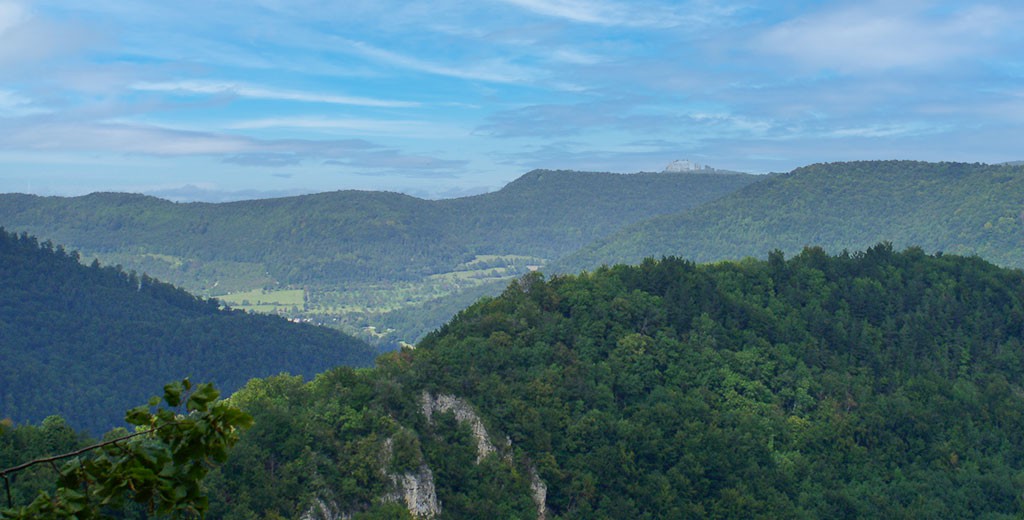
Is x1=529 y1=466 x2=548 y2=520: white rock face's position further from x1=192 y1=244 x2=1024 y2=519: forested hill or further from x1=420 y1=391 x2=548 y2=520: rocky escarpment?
x1=192 y1=244 x2=1024 y2=519: forested hill

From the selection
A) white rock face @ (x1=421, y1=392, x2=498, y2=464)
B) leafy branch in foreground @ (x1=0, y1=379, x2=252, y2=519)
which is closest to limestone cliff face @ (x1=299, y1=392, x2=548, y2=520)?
white rock face @ (x1=421, y1=392, x2=498, y2=464)

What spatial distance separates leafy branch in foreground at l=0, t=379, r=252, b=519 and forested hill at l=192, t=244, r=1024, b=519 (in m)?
39.3

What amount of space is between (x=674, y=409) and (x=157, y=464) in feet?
219

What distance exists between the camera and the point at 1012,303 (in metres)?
112

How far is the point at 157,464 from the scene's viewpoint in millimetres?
9648

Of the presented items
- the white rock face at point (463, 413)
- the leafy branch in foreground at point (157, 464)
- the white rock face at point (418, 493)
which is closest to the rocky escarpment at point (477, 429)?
the white rock face at point (463, 413)

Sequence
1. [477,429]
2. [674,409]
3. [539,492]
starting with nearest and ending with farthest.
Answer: [539,492], [477,429], [674,409]

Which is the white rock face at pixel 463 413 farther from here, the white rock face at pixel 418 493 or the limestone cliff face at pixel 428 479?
the white rock face at pixel 418 493

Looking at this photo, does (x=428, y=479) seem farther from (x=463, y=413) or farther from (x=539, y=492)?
(x=463, y=413)

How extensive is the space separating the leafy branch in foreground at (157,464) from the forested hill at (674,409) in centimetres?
3928

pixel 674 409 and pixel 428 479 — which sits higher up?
pixel 674 409

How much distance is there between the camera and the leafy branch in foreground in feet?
31.2

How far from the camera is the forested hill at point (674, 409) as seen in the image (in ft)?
190

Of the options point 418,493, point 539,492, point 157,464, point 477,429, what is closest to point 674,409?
point 539,492
